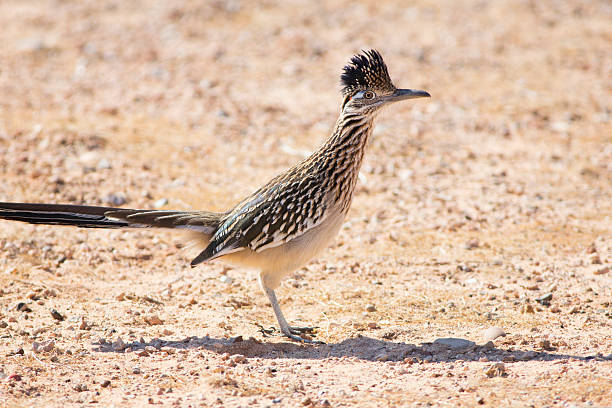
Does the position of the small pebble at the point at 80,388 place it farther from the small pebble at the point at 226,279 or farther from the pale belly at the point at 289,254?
the small pebble at the point at 226,279

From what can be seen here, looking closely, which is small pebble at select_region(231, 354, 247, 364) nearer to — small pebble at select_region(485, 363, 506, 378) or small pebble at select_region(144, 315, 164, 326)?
small pebble at select_region(144, 315, 164, 326)

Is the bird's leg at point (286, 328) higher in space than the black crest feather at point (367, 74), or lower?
lower

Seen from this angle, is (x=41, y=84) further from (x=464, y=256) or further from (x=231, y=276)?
(x=464, y=256)

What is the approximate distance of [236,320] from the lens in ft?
22.3

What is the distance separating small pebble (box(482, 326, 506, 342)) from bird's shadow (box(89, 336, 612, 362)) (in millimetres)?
184

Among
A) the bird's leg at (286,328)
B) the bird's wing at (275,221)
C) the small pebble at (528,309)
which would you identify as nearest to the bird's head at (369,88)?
the bird's wing at (275,221)

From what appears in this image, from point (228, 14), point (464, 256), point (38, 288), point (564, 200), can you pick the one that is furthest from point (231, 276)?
point (228, 14)

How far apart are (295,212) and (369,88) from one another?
4.02 ft

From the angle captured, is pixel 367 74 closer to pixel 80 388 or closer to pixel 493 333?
pixel 493 333

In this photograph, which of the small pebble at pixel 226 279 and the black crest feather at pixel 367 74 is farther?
the small pebble at pixel 226 279

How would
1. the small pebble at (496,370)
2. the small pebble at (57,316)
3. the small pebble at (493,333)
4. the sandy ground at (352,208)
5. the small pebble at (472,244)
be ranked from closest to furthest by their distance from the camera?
the small pebble at (496,370) < the sandy ground at (352,208) < the small pebble at (493,333) < the small pebble at (57,316) < the small pebble at (472,244)

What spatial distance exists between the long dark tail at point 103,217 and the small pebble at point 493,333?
2.44 meters

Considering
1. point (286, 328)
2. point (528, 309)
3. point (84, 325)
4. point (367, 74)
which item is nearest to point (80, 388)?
point (84, 325)

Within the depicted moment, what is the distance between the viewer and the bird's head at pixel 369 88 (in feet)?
21.6
